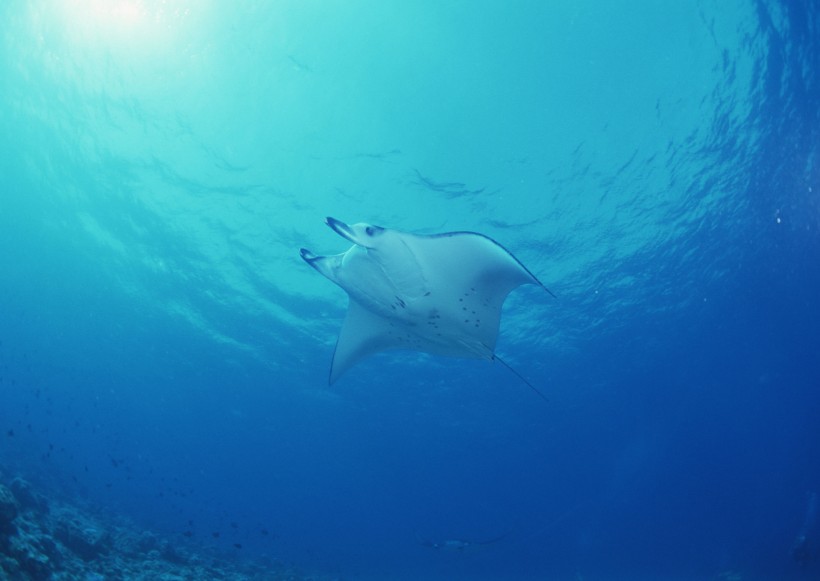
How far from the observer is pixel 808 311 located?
717 inches

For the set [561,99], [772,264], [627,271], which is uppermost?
[772,264]

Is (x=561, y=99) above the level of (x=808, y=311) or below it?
below

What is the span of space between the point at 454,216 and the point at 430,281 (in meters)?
7.51

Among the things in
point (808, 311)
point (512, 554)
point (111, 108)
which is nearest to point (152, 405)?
point (111, 108)

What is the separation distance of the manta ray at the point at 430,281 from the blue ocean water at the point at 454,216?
19.5 ft

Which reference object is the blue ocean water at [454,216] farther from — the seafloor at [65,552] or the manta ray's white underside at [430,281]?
the seafloor at [65,552]

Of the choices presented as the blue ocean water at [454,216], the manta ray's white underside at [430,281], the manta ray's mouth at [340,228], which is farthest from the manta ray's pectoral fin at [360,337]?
the blue ocean water at [454,216]

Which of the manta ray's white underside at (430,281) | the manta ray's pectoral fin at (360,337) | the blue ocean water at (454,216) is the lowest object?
the manta ray's white underside at (430,281)

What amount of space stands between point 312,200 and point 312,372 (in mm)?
13095

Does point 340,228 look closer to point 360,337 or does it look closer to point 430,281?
point 430,281

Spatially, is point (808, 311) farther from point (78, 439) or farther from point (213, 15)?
point (78, 439)

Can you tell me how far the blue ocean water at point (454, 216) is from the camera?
10.0m

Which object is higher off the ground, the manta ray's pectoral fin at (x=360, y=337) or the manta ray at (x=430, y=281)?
Result: the manta ray's pectoral fin at (x=360, y=337)

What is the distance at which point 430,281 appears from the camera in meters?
5.85
